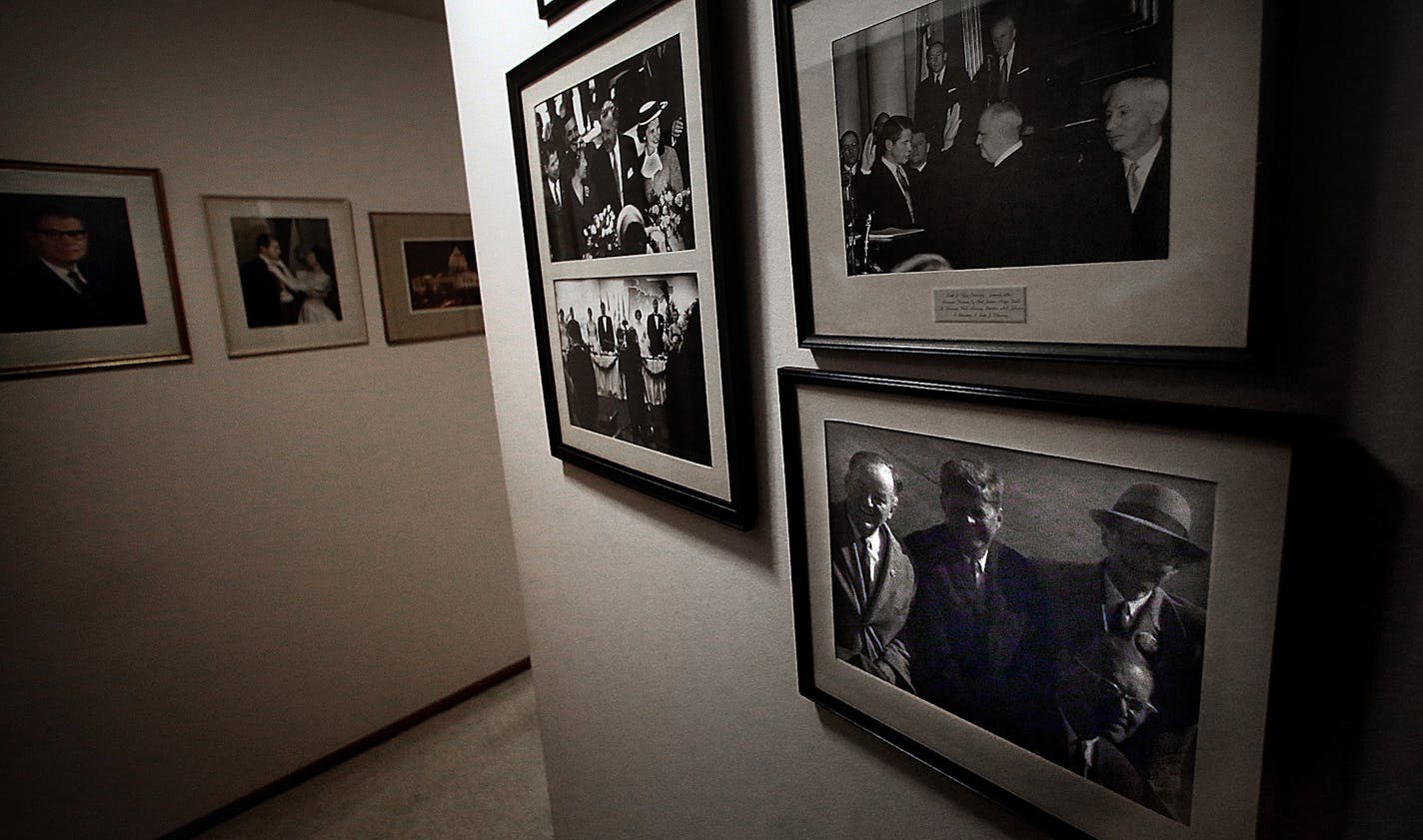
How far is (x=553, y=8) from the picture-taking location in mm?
1056

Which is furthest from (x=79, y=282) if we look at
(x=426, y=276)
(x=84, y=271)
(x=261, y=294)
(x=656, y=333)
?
(x=656, y=333)

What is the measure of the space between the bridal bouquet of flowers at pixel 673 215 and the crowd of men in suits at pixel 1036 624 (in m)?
0.37

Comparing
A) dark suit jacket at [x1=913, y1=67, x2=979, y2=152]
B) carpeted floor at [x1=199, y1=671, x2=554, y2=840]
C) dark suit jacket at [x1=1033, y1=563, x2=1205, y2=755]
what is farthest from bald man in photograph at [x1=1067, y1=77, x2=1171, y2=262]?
carpeted floor at [x1=199, y1=671, x2=554, y2=840]

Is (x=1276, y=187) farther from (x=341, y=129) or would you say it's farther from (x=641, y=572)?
(x=341, y=129)

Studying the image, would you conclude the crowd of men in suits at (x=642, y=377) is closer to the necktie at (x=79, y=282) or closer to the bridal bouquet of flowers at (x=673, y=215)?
the bridal bouquet of flowers at (x=673, y=215)

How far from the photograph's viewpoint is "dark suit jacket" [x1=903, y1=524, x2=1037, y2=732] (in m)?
0.61

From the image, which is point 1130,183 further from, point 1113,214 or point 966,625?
point 966,625

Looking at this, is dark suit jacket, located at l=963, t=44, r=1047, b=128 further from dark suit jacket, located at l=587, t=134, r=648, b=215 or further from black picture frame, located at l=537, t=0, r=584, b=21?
black picture frame, located at l=537, t=0, r=584, b=21

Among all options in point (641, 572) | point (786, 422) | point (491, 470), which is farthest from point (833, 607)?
point (491, 470)

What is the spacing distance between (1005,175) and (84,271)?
2555 millimetres

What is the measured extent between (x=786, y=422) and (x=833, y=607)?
0.22m

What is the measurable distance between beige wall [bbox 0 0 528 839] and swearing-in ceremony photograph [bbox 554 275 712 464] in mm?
1734

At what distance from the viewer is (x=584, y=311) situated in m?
1.13

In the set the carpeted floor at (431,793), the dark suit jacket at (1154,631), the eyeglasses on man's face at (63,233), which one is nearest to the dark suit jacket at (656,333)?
the dark suit jacket at (1154,631)
